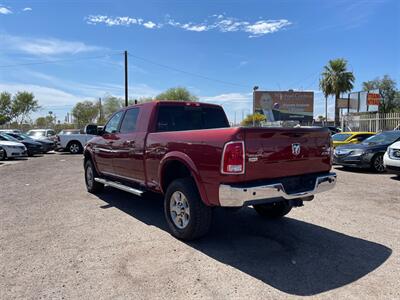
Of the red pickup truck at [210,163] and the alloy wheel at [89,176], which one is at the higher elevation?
the red pickup truck at [210,163]

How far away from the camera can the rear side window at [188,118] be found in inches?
246

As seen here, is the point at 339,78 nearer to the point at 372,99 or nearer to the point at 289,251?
the point at 372,99

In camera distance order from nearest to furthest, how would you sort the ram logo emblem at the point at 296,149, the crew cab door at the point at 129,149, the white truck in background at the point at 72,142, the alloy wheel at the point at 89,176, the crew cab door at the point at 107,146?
1. the ram logo emblem at the point at 296,149
2. the crew cab door at the point at 129,149
3. the crew cab door at the point at 107,146
4. the alloy wheel at the point at 89,176
5. the white truck in background at the point at 72,142

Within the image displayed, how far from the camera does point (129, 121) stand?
22.7 feet

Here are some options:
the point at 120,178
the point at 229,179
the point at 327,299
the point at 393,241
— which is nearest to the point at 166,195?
the point at 229,179

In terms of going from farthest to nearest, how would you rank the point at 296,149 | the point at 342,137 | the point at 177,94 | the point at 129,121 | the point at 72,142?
the point at 177,94 → the point at 72,142 → the point at 342,137 → the point at 129,121 → the point at 296,149

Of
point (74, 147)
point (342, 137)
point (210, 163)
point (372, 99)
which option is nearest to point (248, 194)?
point (210, 163)

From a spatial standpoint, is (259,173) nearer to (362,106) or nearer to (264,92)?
(362,106)

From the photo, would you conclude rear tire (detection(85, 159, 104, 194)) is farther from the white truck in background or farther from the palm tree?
the palm tree

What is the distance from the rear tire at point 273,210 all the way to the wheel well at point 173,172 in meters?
1.42

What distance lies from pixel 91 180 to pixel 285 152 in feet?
18.1

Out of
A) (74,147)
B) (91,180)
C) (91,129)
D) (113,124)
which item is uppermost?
(113,124)

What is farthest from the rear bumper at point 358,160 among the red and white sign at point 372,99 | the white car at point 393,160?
the red and white sign at point 372,99

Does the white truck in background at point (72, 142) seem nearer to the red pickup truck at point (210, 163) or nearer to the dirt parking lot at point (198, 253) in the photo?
the dirt parking lot at point (198, 253)
